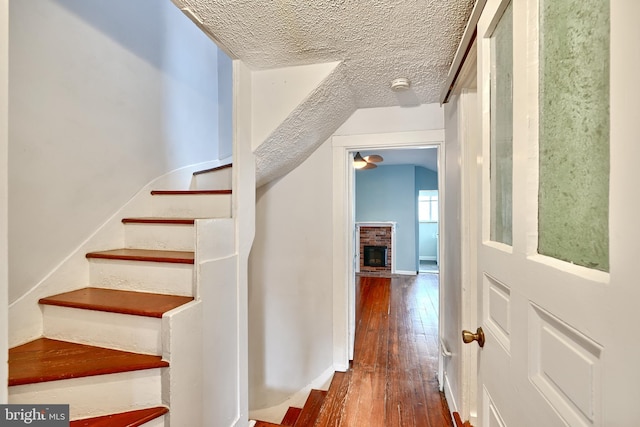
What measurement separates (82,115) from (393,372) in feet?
8.98

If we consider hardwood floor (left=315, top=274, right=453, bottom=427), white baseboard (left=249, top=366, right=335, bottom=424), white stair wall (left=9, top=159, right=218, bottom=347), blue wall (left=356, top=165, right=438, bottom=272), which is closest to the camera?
white stair wall (left=9, top=159, right=218, bottom=347)

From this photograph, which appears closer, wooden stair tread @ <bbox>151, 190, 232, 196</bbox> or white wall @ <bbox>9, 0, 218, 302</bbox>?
white wall @ <bbox>9, 0, 218, 302</bbox>

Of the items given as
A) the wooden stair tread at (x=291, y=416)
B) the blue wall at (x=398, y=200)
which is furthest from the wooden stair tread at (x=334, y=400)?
the blue wall at (x=398, y=200)

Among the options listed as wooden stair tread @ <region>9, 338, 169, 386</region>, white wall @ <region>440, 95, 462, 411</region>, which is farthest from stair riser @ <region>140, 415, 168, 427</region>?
white wall @ <region>440, 95, 462, 411</region>

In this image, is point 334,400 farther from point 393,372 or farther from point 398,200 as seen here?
point 398,200

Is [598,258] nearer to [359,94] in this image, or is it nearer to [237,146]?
[237,146]

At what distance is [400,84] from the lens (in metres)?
1.72

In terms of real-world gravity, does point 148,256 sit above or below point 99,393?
above

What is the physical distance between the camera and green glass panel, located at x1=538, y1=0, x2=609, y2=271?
0.44m

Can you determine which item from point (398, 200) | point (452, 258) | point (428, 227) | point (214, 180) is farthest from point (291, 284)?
point (428, 227)

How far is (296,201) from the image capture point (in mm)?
2338

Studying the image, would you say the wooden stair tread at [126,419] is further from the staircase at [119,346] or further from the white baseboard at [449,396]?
the white baseboard at [449,396]

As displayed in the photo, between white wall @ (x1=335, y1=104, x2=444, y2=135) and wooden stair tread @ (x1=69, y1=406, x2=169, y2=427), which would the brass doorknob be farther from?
white wall @ (x1=335, y1=104, x2=444, y2=135)

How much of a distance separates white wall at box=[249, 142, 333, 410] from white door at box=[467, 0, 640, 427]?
154 centimetres
